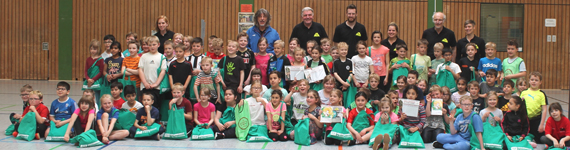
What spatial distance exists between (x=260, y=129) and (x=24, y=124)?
9.68 ft

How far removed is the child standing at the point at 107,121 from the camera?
568 cm

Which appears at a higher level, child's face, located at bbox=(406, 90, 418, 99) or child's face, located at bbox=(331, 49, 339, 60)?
child's face, located at bbox=(331, 49, 339, 60)

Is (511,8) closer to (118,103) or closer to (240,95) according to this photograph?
(240,95)

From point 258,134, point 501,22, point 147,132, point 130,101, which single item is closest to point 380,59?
point 258,134

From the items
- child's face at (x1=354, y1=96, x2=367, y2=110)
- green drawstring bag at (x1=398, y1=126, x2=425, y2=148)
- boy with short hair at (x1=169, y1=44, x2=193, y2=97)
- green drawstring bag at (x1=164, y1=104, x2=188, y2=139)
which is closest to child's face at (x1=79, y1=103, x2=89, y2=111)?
green drawstring bag at (x1=164, y1=104, x2=188, y2=139)

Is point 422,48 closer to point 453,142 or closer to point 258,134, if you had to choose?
point 453,142

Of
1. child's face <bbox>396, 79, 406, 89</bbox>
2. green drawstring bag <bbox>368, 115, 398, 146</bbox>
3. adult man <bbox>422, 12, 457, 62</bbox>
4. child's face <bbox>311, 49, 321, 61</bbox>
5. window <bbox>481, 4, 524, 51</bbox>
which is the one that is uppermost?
window <bbox>481, 4, 524, 51</bbox>

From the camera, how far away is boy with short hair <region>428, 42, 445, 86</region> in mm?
7027

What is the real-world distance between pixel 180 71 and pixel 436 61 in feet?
12.7

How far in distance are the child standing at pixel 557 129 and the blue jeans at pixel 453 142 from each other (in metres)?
1.02

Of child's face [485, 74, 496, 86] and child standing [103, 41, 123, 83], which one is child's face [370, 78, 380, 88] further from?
child standing [103, 41, 123, 83]

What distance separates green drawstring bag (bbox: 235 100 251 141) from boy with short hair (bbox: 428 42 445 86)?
9.55 feet

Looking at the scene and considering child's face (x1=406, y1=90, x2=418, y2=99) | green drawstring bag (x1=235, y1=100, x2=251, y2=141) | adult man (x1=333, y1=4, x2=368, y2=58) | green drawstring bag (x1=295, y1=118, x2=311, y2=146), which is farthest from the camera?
adult man (x1=333, y1=4, x2=368, y2=58)

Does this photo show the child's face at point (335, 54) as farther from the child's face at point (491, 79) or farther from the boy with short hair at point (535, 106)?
the boy with short hair at point (535, 106)
